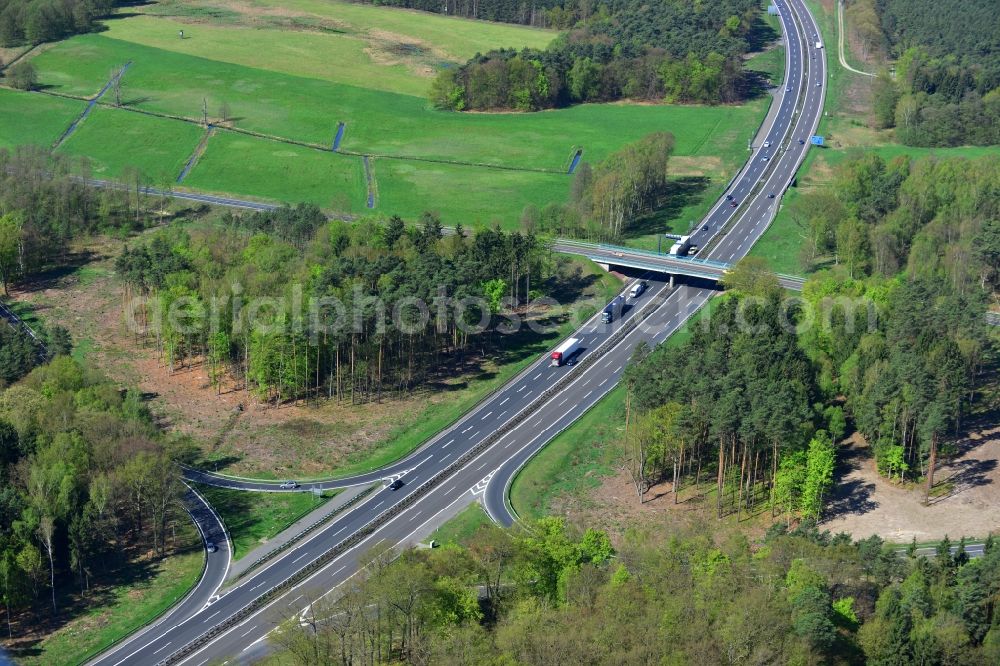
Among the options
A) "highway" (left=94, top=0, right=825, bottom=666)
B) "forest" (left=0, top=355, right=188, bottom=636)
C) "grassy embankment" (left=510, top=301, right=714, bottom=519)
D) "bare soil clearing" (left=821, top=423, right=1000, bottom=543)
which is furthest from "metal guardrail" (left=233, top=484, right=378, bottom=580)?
"bare soil clearing" (left=821, top=423, right=1000, bottom=543)

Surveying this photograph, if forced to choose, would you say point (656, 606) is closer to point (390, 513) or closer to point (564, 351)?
point (390, 513)

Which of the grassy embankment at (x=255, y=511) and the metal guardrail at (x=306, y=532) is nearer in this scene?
the metal guardrail at (x=306, y=532)

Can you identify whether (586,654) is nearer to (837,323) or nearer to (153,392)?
(837,323)

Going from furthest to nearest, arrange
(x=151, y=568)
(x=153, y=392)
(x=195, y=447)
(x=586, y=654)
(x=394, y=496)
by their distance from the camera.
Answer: (x=153, y=392) → (x=195, y=447) → (x=394, y=496) → (x=151, y=568) → (x=586, y=654)

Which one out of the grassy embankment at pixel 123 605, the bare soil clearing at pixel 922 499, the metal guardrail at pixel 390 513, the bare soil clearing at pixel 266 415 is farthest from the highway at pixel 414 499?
the bare soil clearing at pixel 922 499

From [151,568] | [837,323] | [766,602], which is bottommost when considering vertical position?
[151,568]

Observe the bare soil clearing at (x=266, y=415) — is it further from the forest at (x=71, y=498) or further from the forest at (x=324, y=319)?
the forest at (x=71, y=498)

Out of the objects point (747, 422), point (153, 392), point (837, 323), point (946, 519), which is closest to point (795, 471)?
point (747, 422)

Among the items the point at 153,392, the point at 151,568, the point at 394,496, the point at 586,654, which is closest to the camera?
the point at 586,654
